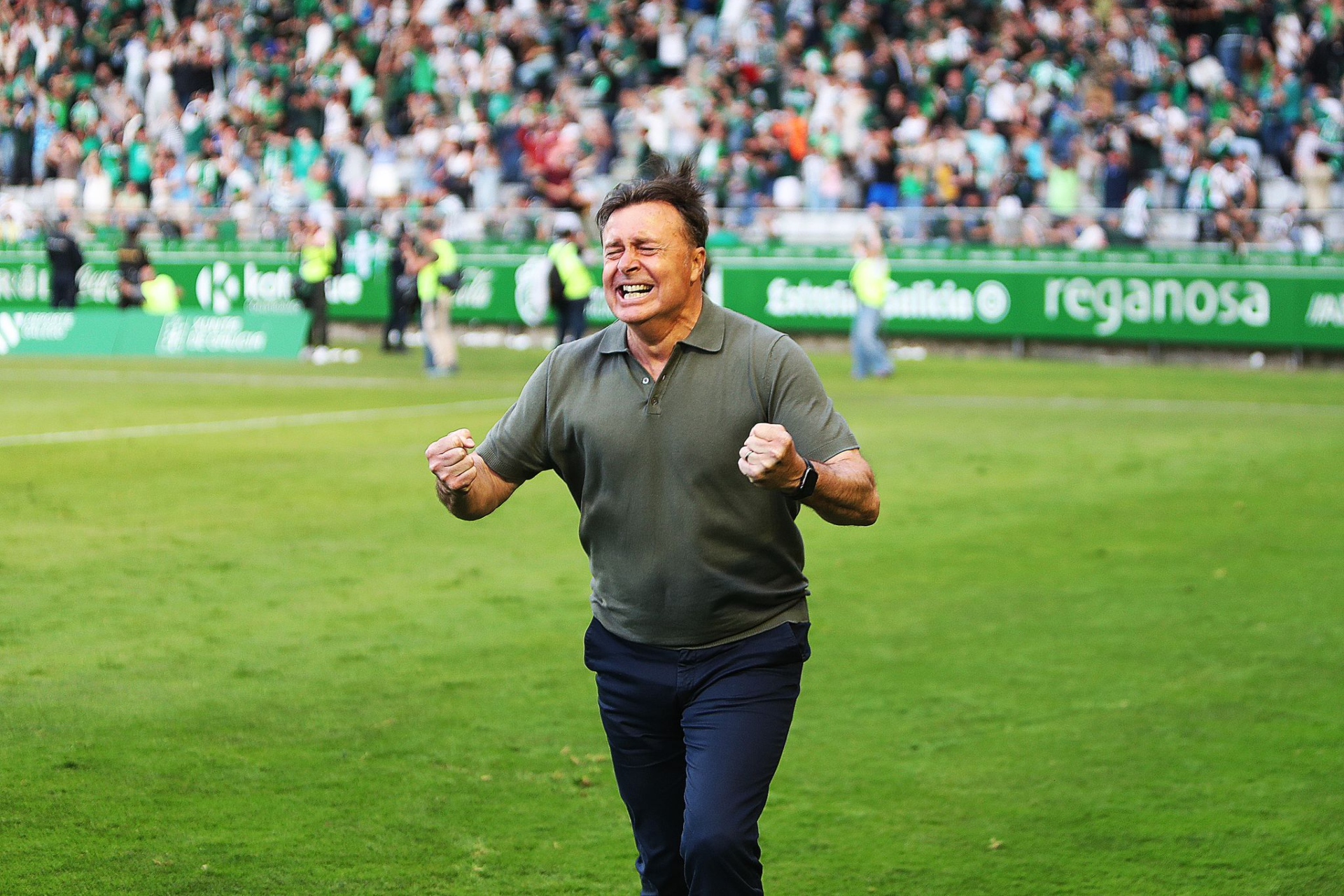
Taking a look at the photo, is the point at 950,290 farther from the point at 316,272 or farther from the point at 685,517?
the point at 685,517

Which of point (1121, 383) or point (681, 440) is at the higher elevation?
point (681, 440)

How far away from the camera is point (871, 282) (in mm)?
24203

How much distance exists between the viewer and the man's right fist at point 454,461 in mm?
4457

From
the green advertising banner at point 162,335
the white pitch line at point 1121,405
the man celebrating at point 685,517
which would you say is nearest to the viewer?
the man celebrating at point 685,517

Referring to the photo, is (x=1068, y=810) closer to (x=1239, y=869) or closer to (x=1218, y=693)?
(x=1239, y=869)

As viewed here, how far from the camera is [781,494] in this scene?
171 inches

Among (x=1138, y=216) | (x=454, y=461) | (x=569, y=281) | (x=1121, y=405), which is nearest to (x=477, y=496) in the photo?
(x=454, y=461)

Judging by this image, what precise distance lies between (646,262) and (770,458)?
73cm

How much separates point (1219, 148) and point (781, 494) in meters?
25.5

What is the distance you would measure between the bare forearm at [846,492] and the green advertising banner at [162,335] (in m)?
24.2

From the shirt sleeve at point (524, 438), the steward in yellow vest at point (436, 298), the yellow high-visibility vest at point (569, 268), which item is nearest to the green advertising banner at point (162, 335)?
the steward in yellow vest at point (436, 298)

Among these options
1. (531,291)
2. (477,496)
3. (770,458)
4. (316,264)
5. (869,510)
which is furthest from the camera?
(531,291)

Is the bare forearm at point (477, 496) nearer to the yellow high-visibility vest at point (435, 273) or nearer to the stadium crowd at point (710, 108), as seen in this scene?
the yellow high-visibility vest at point (435, 273)

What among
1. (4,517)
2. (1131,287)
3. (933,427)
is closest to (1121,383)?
(1131,287)
